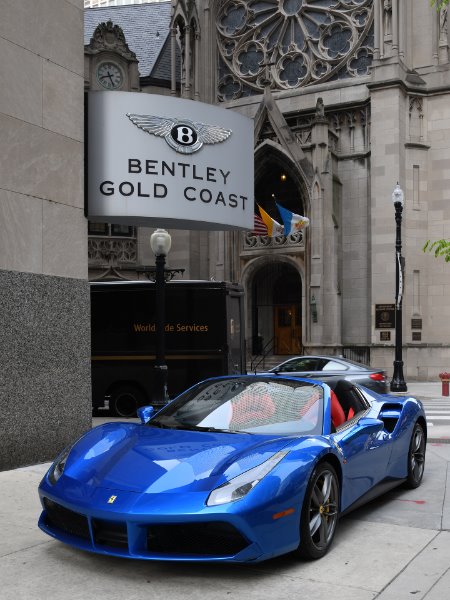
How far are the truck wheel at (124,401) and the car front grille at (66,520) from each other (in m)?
10.9

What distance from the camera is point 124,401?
16.2m

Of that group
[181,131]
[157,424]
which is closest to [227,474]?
[157,424]

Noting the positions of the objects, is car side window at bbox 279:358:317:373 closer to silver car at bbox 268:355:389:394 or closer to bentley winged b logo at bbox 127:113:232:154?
silver car at bbox 268:355:389:394

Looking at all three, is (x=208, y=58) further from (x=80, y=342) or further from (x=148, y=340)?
(x=80, y=342)

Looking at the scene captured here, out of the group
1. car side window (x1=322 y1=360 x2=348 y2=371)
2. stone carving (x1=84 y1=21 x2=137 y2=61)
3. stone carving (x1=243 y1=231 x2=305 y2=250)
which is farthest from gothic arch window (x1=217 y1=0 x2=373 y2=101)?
car side window (x1=322 y1=360 x2=348 y2=371)

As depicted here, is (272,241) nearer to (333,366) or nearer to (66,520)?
(333,366)

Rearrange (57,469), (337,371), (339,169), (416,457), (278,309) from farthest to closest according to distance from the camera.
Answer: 1. (278,309)
2. (339,169)
3. (337,371)
4. (416,457)
5. (57,469)

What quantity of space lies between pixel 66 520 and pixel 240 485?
3.96ft

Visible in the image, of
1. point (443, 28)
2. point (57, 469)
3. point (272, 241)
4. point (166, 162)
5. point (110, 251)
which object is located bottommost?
point (57, 469)

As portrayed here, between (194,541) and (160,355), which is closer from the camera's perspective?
(194,541)

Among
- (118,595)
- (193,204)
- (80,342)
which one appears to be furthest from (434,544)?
(193,204)

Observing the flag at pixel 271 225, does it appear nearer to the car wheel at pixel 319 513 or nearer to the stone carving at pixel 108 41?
the stone carving at pixel 108 41

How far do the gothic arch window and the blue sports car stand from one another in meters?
28.1

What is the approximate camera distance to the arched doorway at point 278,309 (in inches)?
1320
